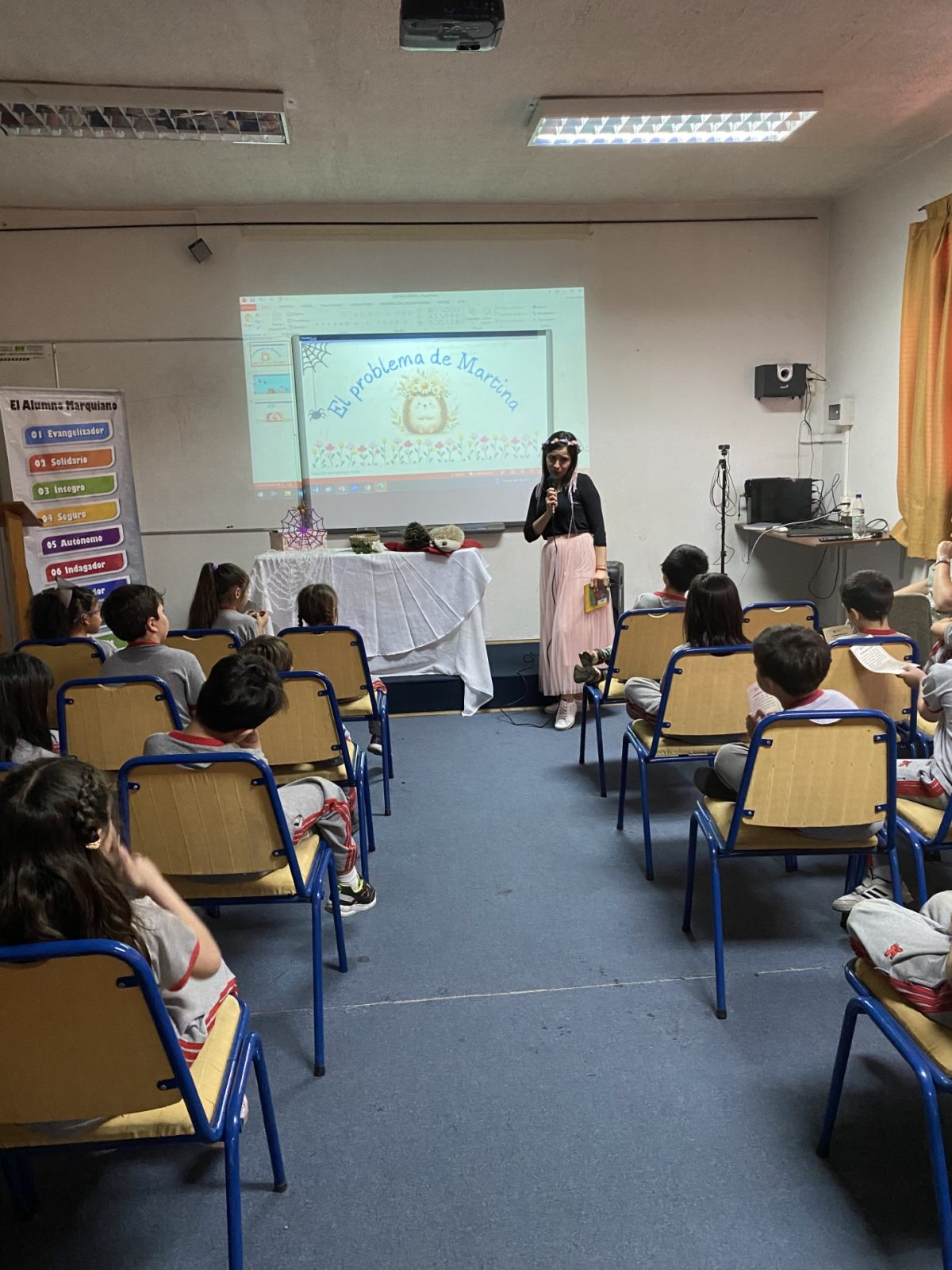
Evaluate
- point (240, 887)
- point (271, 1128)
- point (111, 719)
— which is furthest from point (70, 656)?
point (271, 1128)

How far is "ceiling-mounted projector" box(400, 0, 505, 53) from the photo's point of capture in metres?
2.49

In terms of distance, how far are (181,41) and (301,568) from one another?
2.40 metres

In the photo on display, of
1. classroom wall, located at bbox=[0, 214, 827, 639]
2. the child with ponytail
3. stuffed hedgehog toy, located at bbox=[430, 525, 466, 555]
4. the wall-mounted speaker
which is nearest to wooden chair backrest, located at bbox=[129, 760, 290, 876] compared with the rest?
the child with ponytail

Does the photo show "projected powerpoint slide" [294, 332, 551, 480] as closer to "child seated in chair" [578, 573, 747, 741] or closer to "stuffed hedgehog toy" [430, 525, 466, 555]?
"stuffed hedgehog toy" [430, 525, 466, 555]

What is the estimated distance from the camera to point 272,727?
247cm

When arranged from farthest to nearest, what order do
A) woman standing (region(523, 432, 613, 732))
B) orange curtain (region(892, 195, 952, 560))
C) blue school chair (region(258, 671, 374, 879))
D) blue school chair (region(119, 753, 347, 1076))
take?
orange curtain (region(892, 195, 952, 560))
woman standing (region(523, 432, 613, 732))
blue school chair (region(258, 671, 374, 879))
blue school chair (region(119, 753, 347, 1076))

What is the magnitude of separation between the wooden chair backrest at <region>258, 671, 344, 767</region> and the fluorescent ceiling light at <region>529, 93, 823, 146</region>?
2.88m

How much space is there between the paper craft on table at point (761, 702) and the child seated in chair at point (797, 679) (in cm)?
17

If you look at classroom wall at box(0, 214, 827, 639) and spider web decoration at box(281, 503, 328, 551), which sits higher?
classroom wall at box(0, 214, 827, 639)

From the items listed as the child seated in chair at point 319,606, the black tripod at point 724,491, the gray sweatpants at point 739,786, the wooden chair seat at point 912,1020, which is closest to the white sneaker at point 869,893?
the gray sweatpants at point 739,786

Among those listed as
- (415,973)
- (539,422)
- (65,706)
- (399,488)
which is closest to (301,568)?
(399,488)

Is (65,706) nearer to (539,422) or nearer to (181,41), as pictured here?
(181,41)

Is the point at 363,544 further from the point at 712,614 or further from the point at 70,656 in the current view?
the point at 712,614

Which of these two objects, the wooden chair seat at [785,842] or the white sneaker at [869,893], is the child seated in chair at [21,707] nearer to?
the wooden chair seat at [785,842]
